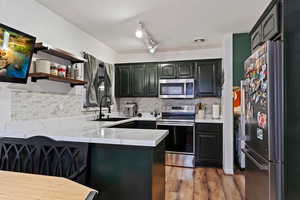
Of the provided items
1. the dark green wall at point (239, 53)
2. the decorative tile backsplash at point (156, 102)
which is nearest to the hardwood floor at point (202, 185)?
the decorative tile backsplash at point (156, 102)

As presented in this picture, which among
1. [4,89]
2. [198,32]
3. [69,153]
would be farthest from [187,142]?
[4,89]

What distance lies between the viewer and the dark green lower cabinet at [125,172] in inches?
65.1

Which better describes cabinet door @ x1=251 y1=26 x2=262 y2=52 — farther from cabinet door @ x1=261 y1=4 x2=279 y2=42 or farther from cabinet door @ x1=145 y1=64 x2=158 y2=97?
cabinet door @ x1=145 y1=64 x2=158 y2=97

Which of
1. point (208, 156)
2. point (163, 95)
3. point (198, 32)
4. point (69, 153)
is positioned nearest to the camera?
point (69, 153)

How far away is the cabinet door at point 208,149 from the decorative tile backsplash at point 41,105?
2366mm

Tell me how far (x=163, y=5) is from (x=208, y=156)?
282 centimetres

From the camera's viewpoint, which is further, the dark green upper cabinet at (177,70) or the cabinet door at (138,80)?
the cabinet door at (138,80)

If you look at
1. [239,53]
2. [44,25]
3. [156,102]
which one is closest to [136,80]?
[156,102]

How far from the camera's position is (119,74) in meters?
4.82

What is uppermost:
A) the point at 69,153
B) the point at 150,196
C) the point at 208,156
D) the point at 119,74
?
the point at 119,74

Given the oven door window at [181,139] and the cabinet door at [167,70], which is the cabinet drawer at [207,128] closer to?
the oven door window at [181,139]

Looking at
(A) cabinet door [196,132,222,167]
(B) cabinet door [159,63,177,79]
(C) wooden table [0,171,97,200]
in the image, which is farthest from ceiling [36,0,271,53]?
(C) wooden table [0,171,97,200]

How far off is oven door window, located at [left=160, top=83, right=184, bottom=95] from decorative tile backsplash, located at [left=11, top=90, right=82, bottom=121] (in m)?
1.89

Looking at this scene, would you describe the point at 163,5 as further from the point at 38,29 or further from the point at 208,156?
the point at 208,156
